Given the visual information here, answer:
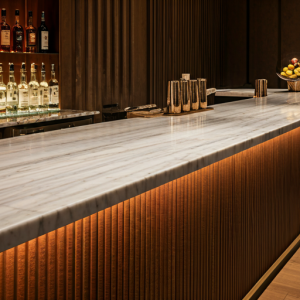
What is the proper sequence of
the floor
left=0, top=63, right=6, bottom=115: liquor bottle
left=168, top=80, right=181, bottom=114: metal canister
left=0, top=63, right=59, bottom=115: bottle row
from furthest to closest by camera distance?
left=0, top=63, right=59, bottom=115: bottle row → left=0, top=63, right=6, bottom=115: liquor bottle → left=168, top=80, right=181, bottom=114: metal canister → the floor

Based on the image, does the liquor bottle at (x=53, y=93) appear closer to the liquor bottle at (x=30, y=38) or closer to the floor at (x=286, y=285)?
the liquor bottle at (x=30, y=38)

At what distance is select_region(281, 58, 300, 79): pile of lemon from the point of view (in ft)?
13.8

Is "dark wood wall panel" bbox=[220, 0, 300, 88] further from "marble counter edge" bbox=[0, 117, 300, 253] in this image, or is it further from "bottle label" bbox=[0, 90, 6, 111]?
"marble counter edge" bbox=[0, 117, 300, 253]

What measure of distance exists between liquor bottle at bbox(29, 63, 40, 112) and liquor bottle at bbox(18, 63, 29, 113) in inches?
1.9

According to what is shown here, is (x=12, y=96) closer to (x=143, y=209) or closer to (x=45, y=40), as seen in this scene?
(x=45, y=40)

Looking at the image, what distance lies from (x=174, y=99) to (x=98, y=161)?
126 cm

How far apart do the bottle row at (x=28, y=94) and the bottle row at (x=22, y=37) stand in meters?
0.17

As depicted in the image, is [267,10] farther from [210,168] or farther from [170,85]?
[210,168]

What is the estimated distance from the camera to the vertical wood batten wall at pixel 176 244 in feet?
→ 3.03

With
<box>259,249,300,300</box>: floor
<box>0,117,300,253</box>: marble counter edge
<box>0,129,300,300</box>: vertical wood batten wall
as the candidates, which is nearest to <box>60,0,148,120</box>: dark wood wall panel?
<box>0,129,300,300</box>: vertical wood batten wall

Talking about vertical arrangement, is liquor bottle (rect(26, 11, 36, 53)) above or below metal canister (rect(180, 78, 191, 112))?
above

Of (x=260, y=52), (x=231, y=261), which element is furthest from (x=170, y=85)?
(x=260, y=52)

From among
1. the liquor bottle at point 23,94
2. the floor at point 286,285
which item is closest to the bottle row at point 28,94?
the liquor bottle at point 23,94

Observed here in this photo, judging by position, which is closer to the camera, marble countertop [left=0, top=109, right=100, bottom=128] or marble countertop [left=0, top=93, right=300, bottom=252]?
marble countertop [left=0, top=93, right=300, bottom=252]
